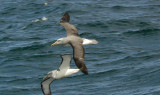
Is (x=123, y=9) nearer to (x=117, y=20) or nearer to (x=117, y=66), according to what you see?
(x=117, y=20)

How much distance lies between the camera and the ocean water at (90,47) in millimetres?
20875

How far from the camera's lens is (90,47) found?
24.6 metres

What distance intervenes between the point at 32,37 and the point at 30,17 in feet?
14.1

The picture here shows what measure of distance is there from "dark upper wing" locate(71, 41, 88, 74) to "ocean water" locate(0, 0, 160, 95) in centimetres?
416

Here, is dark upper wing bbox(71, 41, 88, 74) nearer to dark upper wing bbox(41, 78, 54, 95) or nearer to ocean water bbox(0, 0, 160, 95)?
dark upper wing bbox(41, 78, 54, 95)

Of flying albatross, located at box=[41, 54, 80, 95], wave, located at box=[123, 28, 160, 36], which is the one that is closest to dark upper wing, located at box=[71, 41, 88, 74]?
flying albatross, located at box=[41, 54, 80, 95]

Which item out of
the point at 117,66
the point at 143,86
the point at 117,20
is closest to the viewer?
the point at 143,86

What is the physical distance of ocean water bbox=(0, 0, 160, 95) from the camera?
20875mm

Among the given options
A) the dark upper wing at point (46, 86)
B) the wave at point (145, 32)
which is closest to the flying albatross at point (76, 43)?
the dark upper wing at point (46, 86)

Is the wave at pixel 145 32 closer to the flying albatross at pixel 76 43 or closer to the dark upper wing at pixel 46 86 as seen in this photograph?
the flying albatross at pixel 76 43

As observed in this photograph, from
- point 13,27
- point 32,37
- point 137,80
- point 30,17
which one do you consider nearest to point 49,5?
point 30,17

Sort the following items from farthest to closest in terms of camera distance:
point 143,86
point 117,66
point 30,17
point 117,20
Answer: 1. point 30,17
2. point 117,20
3. point 117,66
4. point 143,86

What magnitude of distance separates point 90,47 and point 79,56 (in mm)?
8993

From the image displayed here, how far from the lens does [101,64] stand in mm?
22766
